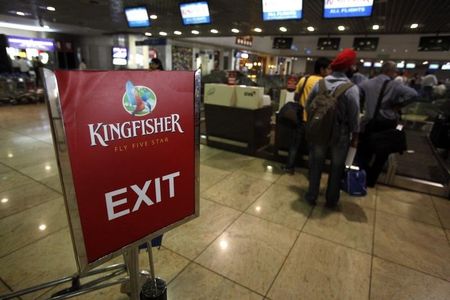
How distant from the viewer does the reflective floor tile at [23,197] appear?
8.57ft

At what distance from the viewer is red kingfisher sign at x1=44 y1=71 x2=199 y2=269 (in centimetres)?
85

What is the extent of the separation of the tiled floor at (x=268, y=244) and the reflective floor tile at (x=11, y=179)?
11 mm

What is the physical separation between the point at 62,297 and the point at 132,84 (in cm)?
113

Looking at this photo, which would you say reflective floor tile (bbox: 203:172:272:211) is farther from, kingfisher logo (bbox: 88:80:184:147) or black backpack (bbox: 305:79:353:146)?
kingfisher logo (bbox: 88:80:184:147)

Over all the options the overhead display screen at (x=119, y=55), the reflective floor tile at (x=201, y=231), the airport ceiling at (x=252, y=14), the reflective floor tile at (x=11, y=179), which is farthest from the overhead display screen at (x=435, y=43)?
the overhead display screen at (x=119, y=55)

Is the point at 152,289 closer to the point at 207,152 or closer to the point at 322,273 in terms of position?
the point at 322,273

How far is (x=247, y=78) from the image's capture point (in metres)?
6.01

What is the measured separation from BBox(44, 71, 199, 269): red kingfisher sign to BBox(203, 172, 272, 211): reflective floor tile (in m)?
1.70

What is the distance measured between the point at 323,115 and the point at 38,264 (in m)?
2.68

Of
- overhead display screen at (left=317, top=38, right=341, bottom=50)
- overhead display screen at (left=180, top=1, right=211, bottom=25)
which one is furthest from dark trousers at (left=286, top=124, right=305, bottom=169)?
overhead display screen at (left=317, top=38, right=341, bottom=50)

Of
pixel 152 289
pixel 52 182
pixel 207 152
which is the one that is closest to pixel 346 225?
pixel 152 289

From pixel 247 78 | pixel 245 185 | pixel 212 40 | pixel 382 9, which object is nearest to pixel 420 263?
pixel 245 185

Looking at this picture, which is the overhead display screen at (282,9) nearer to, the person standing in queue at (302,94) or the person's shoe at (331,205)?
the person standing in queue at (302,94)

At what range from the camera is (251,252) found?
7.02ft
